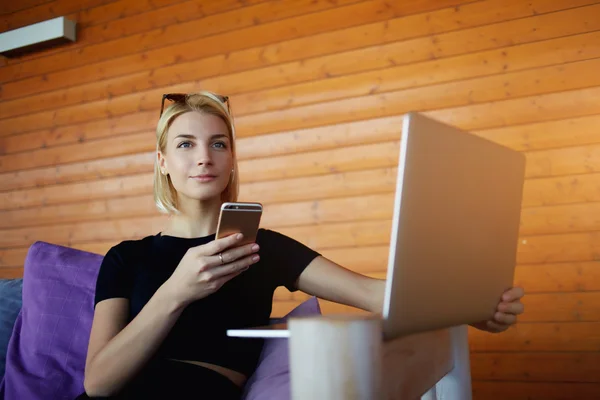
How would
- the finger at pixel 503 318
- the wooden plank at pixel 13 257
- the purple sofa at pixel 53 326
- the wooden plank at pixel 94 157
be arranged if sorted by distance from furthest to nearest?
the wooden plank at pixel 13 257
the wooden plank at pixel 94 157
the purple sofa at pixel 53 326
the finger at pixel 503 318

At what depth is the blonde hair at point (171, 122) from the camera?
61.2 inches

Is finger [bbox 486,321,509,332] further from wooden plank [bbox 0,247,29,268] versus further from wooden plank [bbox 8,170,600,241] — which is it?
wooden plank [bbox 0,247,29,268]

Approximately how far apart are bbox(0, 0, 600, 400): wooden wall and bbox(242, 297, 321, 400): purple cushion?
57.8 inches

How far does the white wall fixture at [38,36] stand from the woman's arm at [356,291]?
2950 millimetres

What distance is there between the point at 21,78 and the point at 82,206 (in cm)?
104

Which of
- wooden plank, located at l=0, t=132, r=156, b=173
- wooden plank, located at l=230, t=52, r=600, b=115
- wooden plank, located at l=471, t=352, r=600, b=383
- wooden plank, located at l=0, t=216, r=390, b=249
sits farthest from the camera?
wooden plank, located at l=0, t=132, r=156, b=173

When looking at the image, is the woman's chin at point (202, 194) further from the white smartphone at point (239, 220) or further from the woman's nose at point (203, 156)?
the white smartphone at point (239, 220)

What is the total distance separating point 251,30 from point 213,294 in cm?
219

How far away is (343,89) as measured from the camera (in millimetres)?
3033

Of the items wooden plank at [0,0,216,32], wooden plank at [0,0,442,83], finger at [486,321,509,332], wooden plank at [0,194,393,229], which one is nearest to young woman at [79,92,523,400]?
finger at [486,321,509,332]

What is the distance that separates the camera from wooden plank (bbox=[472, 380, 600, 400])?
8.36 ft

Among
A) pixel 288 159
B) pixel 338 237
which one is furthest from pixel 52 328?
pixel 288 159

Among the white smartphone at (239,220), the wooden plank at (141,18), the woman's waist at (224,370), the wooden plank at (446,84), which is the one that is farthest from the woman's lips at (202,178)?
the wooden plank at (141,18)

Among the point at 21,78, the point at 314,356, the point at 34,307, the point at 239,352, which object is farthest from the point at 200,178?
the point at 21,78
